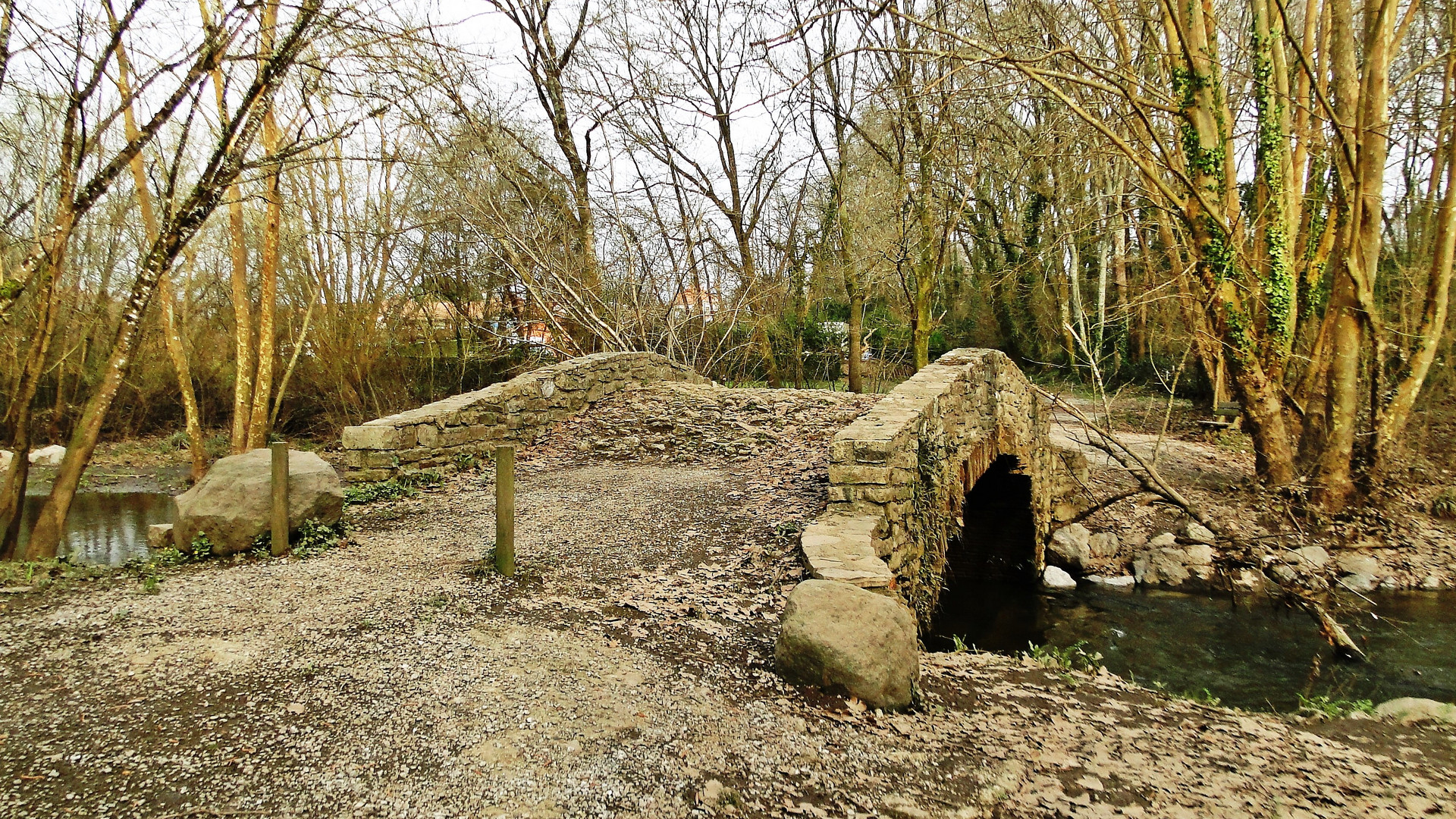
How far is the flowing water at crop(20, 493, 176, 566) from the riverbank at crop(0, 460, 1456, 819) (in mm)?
5418

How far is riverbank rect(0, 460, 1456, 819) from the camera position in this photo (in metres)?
2.77

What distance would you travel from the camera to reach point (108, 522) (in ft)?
34.0

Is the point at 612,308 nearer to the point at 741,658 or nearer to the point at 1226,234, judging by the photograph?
the point at 1226,234

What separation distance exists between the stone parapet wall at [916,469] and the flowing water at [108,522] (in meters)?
7.63

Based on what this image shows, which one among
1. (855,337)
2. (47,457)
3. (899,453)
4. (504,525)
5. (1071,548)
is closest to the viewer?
(504,525)

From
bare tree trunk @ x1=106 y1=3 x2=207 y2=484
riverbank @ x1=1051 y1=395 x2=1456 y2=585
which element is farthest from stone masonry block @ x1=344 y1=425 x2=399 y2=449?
riverbank @ x1=1051 y1=395 x2=1456 y2=585

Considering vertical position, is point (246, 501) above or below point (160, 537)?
above

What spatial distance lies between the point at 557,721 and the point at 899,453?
10.7 feet

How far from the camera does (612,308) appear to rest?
13.6 metres

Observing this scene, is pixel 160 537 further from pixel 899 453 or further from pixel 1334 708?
pixel 1334 708

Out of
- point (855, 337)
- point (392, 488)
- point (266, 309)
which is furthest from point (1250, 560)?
point (266, 309)

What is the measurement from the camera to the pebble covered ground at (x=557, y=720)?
109 inches

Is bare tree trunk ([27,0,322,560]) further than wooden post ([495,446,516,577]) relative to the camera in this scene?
Yes

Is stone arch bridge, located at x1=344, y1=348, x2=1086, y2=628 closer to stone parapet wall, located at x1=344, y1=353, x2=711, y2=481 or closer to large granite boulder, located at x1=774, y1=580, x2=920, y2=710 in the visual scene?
stone parapet wall, located at x1=344, y1=353, x2=711, y2=481
